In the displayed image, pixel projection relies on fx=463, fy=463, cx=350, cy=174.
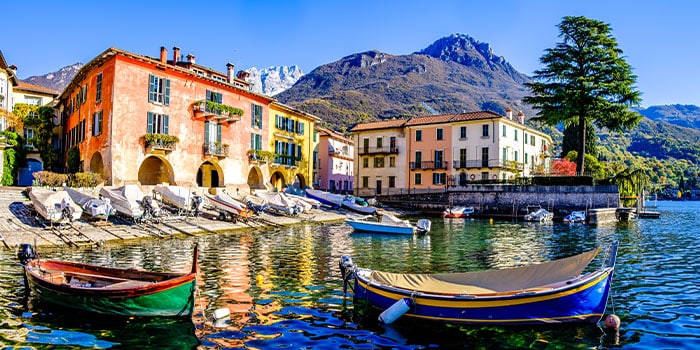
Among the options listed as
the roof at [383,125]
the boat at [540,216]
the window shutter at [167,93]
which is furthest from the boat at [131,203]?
the roof at [383,125]

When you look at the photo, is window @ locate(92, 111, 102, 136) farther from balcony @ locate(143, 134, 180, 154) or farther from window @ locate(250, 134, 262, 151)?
window @ locate(250, 134, 262, 151)

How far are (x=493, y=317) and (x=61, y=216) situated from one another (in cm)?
2261

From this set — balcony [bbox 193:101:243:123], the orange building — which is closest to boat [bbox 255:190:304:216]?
the orange building

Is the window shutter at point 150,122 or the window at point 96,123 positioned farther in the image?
the window shutter at point 150,122

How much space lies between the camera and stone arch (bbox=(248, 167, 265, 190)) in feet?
161

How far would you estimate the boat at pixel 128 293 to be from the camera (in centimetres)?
981

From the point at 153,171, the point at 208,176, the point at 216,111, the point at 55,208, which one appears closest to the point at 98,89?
the point at 153,171

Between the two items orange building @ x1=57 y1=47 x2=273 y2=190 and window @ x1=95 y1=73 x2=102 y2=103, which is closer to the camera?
orange building @ x1=57 y1=47 x2=273 y2=190

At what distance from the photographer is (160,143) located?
37.8 meters

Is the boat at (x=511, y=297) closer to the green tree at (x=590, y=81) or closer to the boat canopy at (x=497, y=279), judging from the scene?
the boat canopy at (x=497, y=279)

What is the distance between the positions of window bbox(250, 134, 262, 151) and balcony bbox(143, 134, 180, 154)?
951 cm

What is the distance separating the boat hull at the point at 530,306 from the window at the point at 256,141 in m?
39.7

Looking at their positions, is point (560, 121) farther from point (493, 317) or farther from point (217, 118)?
point (493, 317)

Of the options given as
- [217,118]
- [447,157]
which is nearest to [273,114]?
[217,118]
